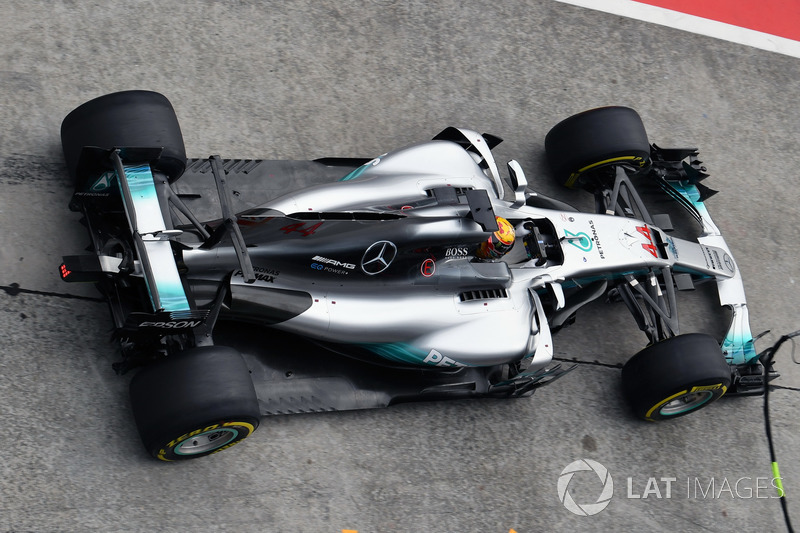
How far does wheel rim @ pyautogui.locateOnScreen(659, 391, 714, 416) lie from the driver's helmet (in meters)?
1.67

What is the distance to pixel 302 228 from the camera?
518 centimetres

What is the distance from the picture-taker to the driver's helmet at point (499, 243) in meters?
5.65

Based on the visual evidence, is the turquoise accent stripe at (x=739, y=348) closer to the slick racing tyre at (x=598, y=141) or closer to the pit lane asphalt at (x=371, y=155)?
the pit lane asphalt at (x=371, y=155)

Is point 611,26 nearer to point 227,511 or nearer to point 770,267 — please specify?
point 770,267

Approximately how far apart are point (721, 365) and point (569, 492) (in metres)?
1.32

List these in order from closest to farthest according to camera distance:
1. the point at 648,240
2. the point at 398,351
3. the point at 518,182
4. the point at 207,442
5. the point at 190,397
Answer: the point at 190,397
the point at 207,442
the point at 398,351
the point at 518,182
the point at 648,240

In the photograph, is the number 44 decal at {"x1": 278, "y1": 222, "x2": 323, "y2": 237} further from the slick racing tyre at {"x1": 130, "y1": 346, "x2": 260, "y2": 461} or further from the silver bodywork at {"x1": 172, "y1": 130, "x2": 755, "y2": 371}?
the slick racing tyre at {"x1": 130, "y1": 346, "x2": 260, "y2": 461}

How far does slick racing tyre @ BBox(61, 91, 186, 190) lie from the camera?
16.9ft

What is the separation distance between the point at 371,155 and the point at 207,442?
2.59 meters

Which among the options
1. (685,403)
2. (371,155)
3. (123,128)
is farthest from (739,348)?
(123,128)

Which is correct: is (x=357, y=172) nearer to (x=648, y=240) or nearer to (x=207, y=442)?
(x=207, y=442)

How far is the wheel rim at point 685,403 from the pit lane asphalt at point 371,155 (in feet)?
0.66

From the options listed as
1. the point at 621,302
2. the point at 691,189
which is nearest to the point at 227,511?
the point at 621,302

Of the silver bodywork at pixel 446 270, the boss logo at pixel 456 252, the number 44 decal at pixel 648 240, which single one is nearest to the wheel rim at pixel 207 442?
the silver bodywork at pixel 446 270
